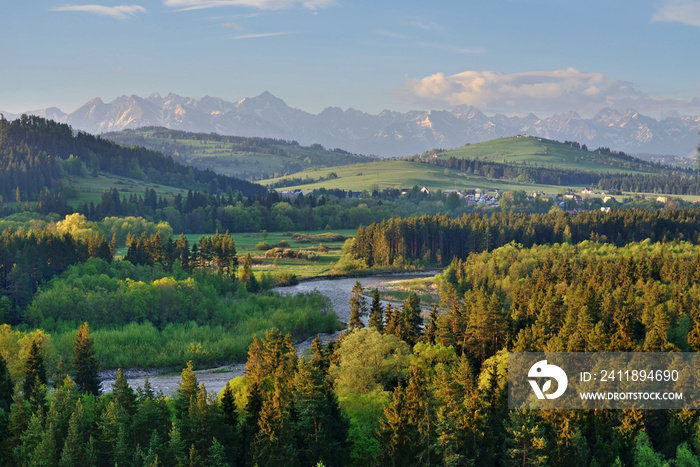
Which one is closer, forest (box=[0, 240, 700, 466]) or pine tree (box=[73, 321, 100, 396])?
forest (box=[0, 240, 700, 466])

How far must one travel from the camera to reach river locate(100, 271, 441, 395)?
78.0 metres

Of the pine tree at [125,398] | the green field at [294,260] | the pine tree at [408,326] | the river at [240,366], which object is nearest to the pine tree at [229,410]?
the pine tree at [125,398]

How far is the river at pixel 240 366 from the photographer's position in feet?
256

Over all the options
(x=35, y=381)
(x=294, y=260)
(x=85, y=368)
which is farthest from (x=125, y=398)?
(x=294, y=260)

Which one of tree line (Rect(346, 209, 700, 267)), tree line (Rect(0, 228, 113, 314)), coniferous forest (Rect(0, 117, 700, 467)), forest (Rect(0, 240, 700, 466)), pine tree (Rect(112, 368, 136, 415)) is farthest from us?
tree line (Rect(346, 209, 700, 267))

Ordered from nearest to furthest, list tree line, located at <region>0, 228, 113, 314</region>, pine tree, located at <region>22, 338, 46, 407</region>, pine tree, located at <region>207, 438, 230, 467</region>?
pine tree, located at <region>207, 438, 230, 467</region> → pine tree, located at <region>22, 338, 46, 407</region> → tree line, located at <region>0, 228, 113, 314</region>

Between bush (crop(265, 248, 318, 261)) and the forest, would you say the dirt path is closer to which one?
the forest

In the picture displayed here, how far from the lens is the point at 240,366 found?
88625mm

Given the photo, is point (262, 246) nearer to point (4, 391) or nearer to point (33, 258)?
point (33, 258)

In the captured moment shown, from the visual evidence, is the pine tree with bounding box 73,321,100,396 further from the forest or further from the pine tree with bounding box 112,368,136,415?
the pine tree with bounding box 112,368,136,415

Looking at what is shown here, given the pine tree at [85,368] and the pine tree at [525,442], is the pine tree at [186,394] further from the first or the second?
the pine tree at [525,442]

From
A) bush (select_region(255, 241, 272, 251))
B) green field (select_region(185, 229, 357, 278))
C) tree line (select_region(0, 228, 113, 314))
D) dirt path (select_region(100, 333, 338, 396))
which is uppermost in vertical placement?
tree line (select_region(0, 228, 113, 314))

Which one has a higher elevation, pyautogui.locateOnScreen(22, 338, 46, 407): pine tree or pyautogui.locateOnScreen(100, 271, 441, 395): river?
pyautogui.locateOnScreen(22, 338, 46, 407): pine tree

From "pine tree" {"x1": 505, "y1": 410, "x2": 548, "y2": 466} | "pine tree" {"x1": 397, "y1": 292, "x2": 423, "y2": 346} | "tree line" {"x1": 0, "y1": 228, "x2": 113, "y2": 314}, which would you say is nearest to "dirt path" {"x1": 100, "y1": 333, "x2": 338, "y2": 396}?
"pine tree" {"x1": 397, "y1": 292, "x2": 423, "y2": 346}
